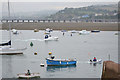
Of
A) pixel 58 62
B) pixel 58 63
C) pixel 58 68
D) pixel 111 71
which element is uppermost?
pixel 111 71

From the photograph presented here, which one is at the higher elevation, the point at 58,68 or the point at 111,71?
the point at 111,71

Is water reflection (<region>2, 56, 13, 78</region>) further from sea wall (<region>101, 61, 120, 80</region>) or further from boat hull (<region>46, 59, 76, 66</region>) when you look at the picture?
sea wall (<region>101, 61, 120, 80</region>)

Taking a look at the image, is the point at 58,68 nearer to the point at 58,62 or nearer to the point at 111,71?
the point at 58,62

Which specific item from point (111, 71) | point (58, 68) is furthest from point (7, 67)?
point (111, 71)

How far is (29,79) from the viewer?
118 feet

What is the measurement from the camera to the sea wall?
58.5 feet

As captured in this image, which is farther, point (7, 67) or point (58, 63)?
point (58, 63)

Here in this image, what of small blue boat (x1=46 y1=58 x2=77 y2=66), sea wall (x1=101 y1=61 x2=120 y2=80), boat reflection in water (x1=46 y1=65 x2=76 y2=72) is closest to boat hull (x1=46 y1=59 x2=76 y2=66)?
small blue boat (x1=46 y1=58 x2=77 y2=66)

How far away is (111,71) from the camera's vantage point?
59.1 feet

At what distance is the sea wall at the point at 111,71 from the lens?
17.8m

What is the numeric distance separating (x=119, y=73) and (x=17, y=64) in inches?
1160

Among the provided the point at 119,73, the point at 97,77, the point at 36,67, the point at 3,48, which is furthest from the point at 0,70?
the point at 119,73

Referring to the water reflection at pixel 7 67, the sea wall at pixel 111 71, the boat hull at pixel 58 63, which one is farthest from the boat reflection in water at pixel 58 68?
the sea wall at pixel 111 71

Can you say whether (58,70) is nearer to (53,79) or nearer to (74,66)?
(74,66)
